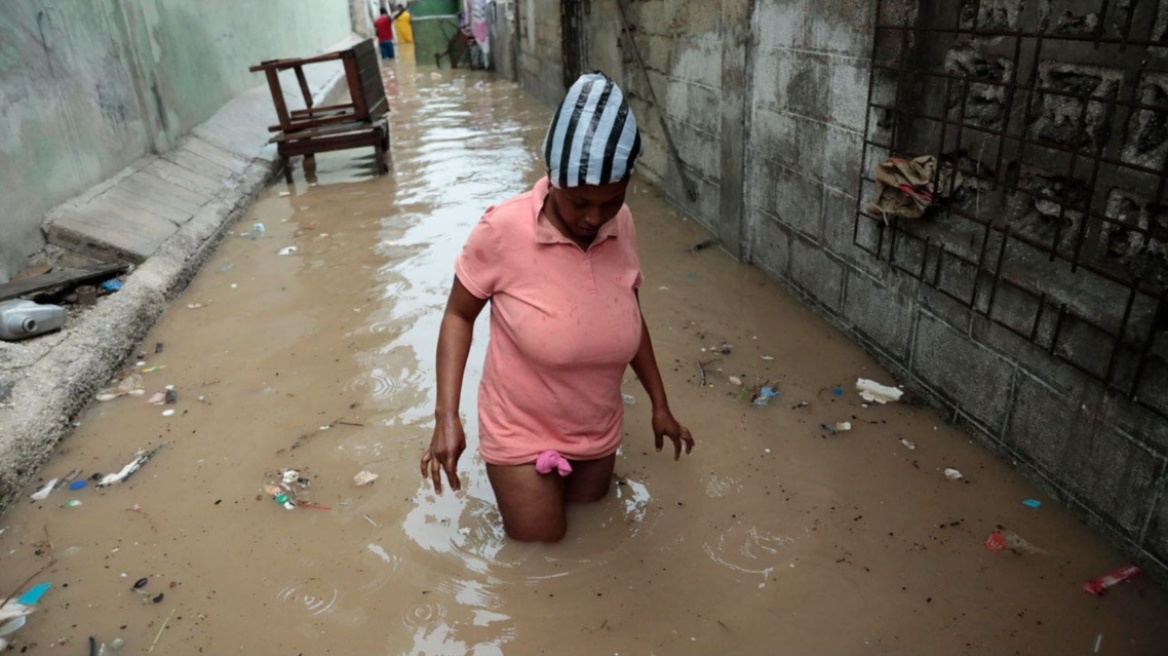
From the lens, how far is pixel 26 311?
3.79 m

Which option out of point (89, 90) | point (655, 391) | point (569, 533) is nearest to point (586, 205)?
point (655, 391)

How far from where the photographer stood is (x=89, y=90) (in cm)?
560

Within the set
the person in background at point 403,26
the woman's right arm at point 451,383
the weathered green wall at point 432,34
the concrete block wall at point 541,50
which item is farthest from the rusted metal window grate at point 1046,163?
the person in background at point 403,26

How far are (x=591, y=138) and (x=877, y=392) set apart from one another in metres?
2.13

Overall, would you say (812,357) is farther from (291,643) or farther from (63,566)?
(63,566)

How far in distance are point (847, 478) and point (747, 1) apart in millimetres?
3039

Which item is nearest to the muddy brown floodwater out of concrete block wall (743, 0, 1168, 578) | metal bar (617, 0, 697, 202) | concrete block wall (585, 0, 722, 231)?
concrete block wall (743, 0, 1168, 578)

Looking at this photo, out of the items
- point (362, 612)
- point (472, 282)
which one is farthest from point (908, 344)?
point (362, 612)

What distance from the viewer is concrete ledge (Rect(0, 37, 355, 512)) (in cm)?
328

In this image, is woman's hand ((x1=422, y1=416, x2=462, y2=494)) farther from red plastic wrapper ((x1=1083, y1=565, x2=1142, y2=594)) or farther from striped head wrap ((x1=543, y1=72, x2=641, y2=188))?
red plastic wrapper ((x1=1083, y1=565, x2=1142, y2=594))

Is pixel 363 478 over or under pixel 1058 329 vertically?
under

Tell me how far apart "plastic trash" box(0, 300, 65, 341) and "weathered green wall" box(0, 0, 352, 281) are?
636mm

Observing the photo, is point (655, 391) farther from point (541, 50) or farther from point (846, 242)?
point (541, 50)

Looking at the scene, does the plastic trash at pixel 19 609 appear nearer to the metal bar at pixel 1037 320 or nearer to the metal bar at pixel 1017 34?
the metal bar at pixel 1037 320
